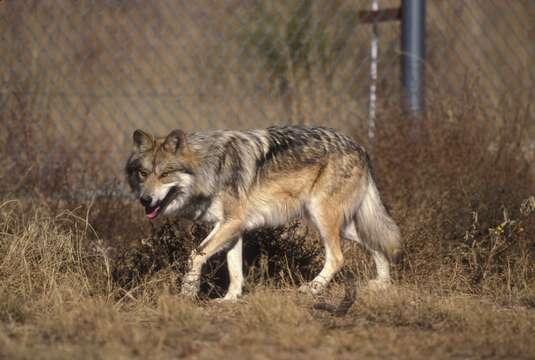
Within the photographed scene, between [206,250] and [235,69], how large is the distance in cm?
700

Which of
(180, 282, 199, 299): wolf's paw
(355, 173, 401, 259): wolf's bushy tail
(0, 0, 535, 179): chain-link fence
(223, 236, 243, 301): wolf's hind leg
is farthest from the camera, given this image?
(0, 0, 535, 179): chain-link fence

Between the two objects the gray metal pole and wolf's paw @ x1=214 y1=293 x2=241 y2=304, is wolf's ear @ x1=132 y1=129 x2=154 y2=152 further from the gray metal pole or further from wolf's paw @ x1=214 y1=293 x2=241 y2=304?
the gray metal pole

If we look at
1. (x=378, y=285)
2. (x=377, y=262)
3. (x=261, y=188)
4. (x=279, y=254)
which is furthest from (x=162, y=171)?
(x=377, y=262)

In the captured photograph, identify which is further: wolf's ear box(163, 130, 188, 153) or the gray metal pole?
the gray metal pole

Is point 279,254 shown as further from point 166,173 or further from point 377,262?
point 166,173

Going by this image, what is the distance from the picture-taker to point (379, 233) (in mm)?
5121

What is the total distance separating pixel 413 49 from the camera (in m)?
6.68

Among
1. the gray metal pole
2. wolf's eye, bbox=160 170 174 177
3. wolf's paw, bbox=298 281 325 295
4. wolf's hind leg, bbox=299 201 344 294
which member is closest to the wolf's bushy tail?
wolf's hind leg, bbox=299 201 344 294

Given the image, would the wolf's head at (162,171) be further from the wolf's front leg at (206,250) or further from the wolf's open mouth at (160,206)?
the wolf's front leg at (206,250)

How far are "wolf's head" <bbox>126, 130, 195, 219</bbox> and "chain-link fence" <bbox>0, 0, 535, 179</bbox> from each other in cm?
217

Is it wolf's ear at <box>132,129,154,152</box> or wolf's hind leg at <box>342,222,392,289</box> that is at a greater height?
wolf's ear at <box>132,129,154,152</box>

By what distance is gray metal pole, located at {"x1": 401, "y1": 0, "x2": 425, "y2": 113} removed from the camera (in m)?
6.61

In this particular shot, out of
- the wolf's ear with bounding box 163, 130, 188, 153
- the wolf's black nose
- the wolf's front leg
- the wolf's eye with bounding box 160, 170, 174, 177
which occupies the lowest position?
the wolf's front leg

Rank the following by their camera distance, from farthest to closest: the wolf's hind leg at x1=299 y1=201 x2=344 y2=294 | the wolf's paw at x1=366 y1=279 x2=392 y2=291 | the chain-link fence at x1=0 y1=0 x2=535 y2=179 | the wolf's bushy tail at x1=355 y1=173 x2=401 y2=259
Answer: the chain-link fence at x1=0 y1=0 x2=535 y2=179 < the wolf's bushy tail at x1=355 y1=173 x2=401 y2=259 < the wolf's hind leg at x1=299 y1=201 x2=344 y2=294 < the wolf's paw at x1=366 y1=279 x2=392 y2=291
